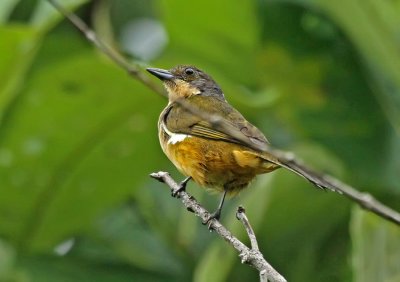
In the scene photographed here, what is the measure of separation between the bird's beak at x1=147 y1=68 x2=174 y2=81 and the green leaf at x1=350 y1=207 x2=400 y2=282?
1004 millimetres

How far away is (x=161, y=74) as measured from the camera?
198 inches

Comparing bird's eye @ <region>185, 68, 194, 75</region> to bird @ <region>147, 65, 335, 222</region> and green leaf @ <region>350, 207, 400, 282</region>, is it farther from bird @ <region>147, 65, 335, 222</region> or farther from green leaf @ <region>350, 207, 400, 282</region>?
green leaf @ <region>350, 207, 400, 282</region>

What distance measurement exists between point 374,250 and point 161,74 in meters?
1.18

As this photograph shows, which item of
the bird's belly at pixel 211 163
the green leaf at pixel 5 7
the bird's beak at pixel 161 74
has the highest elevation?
the green leaf at pixel 5 7

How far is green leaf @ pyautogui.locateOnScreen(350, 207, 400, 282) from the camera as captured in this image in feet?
14.0

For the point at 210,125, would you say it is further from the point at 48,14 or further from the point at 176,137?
the point at 48,14

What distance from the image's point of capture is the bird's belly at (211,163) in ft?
14.2

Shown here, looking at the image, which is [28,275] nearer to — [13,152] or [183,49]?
[13,152]

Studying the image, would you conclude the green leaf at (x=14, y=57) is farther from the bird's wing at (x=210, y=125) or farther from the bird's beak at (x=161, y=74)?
the bird's wing at (x=210, y=125)

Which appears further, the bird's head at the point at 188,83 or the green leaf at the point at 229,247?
the bird's head at the point at 188,83

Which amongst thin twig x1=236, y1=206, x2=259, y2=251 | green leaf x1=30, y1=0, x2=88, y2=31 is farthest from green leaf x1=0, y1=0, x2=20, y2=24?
thin twig x1=236, y1=206, x2=259, y2=251

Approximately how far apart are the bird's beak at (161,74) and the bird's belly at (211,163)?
1.64 feet

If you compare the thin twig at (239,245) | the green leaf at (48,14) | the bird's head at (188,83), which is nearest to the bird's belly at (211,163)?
the thin twig at (239,245)

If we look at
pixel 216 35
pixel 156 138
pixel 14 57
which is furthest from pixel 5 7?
pixel 216 35
